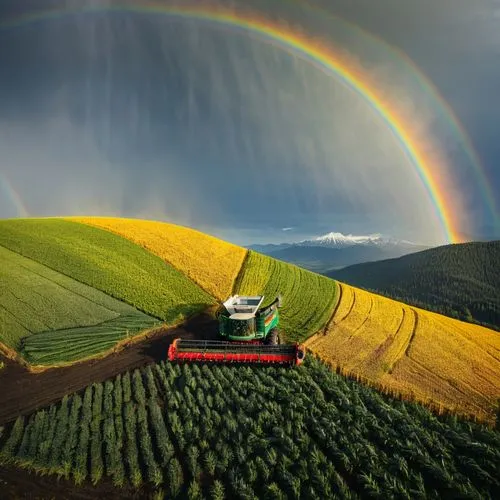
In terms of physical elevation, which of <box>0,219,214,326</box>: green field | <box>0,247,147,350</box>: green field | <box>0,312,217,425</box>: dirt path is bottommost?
<box>0,312,217,425</box>: dirt path

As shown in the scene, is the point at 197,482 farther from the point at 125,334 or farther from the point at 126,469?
the point at 125,334

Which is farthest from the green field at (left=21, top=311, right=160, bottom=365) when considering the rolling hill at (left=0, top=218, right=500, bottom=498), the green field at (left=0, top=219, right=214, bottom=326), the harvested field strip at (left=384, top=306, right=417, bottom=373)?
the harvested field strip at (left=384, top=306, right=417, bottom=373)

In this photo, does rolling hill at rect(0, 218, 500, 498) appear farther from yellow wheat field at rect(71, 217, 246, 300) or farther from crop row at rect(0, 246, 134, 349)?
yellow wheat field at rect(71, 217, 246, 300)

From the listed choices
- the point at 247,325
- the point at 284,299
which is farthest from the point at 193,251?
the point at 247,325

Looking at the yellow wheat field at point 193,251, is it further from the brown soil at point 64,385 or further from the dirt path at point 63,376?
the dirt path at point 63,376

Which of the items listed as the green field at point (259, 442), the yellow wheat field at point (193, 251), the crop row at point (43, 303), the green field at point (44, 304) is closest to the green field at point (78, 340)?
the green field at point (44, 304)
